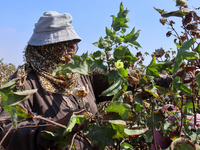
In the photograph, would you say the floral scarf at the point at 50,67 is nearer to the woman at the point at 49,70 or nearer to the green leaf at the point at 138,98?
the woman at the point at 49,70

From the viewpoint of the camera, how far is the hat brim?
5.93 ft

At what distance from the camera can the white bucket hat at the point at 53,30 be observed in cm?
183

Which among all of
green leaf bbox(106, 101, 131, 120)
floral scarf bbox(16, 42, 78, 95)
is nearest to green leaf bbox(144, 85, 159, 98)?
green leaf bbox(106, 101, 131, 120)

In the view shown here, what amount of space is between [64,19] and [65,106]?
31.5 inches

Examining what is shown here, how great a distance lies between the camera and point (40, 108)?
5.65ft

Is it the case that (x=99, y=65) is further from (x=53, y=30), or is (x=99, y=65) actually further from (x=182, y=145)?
(x=53, y=30)

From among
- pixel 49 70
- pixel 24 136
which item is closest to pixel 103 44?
pixel 24 136

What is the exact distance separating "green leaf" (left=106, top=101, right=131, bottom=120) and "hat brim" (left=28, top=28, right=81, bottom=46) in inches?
42.5

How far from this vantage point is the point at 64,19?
192cm

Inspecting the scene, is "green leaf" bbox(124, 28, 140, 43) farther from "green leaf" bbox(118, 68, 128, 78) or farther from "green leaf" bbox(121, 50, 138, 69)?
"green leaf" bbox(118, 68, 128, 78)

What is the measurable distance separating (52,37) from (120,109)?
1.18 metres

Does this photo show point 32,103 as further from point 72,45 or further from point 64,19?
point 64,19

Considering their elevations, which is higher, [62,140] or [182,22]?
[182,22]

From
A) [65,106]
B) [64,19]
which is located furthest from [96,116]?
[64,19]
